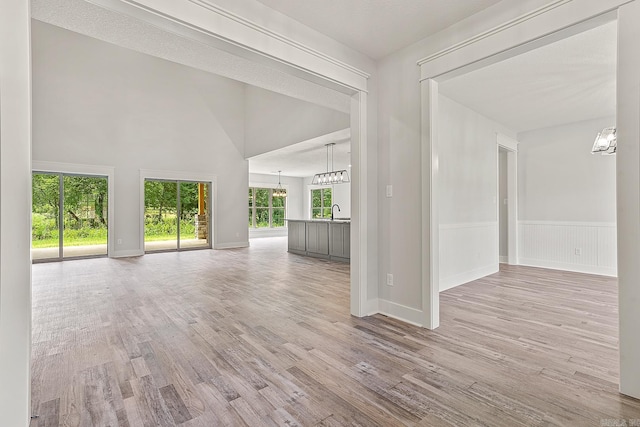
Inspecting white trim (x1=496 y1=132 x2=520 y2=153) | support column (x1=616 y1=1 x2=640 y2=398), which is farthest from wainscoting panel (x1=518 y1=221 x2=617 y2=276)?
support column (x1=616 y1=1 x2=640 y2=398)

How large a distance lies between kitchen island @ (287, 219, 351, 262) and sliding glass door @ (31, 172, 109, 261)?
4.61m

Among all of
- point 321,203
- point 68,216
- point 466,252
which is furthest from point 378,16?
point 321,203

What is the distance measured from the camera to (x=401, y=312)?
3.16m

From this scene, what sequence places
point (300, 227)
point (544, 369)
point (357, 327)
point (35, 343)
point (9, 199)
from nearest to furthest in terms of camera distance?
point (9, 199)
point (544, 369)
point (35, 343)
point (357, 327)
point (300, 227)

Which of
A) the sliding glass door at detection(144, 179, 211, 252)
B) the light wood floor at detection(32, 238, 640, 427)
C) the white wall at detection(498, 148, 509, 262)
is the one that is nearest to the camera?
the light wood floor at detection(32, 238, 640, 427)

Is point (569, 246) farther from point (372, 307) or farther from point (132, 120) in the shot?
point (132, 120)

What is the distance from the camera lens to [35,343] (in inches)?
Answer: 102

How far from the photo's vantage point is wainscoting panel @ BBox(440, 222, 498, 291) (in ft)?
14.6

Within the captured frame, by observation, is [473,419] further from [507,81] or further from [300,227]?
[300,227]

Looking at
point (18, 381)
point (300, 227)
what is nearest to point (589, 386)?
point (18, 381)

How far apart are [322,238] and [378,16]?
5402mm

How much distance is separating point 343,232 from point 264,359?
4.75 meters

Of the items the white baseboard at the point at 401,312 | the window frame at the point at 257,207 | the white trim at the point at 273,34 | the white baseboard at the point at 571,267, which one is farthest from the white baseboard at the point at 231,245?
the white baseboard at the point at 571,267

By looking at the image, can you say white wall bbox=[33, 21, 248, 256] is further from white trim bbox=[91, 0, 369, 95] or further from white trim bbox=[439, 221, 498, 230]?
white trim bbox=[439, 221, 498, 230]
